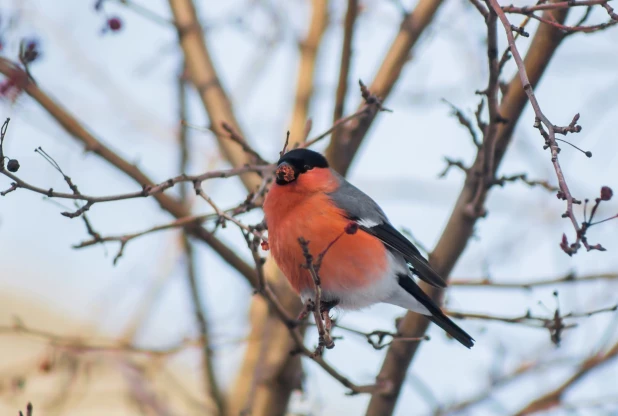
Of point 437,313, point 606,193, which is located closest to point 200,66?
point 437,313

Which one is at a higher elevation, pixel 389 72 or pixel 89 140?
pixel 389 72

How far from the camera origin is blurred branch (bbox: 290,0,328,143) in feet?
17.1

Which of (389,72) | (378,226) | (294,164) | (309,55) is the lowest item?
(378,226)

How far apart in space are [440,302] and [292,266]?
0.93 metres

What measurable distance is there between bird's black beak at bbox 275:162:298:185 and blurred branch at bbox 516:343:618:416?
175 centimetres

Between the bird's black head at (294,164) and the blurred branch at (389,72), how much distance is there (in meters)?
0.57

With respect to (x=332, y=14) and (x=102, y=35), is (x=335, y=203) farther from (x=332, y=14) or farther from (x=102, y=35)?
(x=332, y=14)

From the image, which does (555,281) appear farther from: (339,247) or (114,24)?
(114,24)

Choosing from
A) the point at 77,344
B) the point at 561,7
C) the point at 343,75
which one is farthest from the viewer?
the point at 343,75

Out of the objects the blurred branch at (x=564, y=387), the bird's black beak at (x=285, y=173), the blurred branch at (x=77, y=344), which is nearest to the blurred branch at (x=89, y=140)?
the bird's black beak at (x=285, y=173)

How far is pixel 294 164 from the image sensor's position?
12.1 ft

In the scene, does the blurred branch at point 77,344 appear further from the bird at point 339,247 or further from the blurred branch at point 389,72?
the blurred branch at point 389,72

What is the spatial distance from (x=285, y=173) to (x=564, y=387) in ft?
6.11

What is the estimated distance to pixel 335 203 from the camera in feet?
11.9
